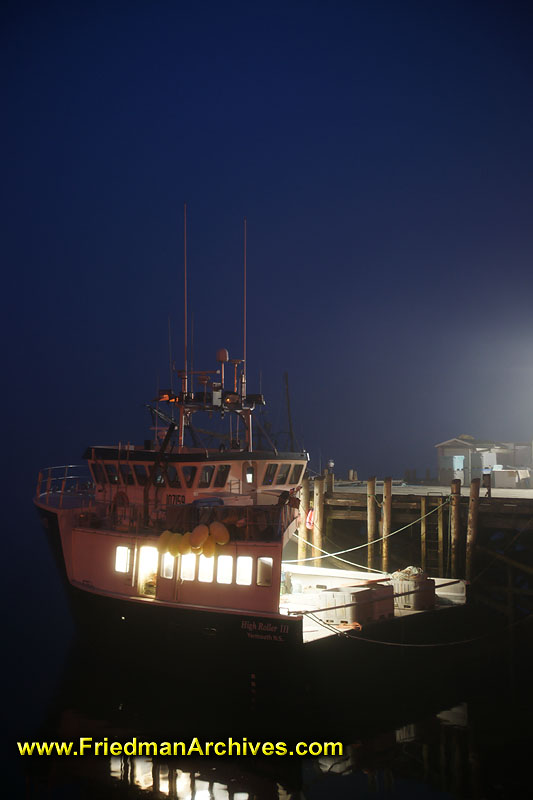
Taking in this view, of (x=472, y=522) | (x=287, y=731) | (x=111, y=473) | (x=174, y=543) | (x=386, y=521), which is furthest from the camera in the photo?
(x=386, y=521)

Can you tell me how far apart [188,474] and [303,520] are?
764 cm

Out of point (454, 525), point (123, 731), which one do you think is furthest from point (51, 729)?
point (454, 525)

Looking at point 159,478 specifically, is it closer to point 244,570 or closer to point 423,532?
point 244,570

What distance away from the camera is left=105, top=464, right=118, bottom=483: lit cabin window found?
18.6m

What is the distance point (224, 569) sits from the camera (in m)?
15.3

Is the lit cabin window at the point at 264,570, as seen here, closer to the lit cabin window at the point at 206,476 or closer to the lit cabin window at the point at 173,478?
the lit cabin window at the point at 206,476

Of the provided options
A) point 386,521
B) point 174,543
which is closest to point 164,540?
point 174,543

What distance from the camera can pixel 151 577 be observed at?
17.1 m

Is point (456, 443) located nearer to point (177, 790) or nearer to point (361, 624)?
point (361, 624)

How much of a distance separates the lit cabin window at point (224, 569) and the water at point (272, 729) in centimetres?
194

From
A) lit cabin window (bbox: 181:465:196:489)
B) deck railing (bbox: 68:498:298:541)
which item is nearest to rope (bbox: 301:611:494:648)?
deck railing (bbox: 68:498:298:541)

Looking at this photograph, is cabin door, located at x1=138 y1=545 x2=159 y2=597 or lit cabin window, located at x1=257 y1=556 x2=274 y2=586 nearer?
lit cabin window, located at x1=257 y1=556 x2=274 y2=586

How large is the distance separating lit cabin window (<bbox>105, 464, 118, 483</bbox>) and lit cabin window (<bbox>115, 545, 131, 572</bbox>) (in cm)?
257

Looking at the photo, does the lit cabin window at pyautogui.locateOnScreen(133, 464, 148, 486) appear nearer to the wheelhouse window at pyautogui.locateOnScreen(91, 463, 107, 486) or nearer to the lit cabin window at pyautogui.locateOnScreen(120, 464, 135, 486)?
the lit cabin window at pyautogui.locateOnScreen(120, 464, 135, 486)
